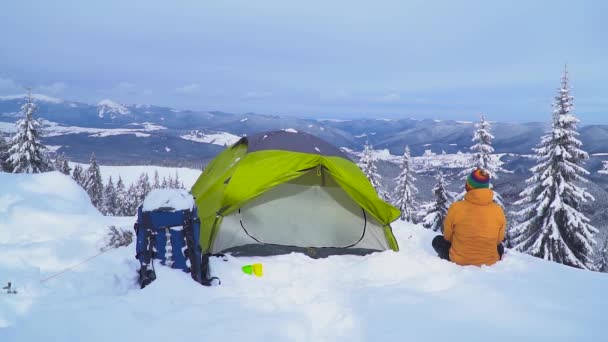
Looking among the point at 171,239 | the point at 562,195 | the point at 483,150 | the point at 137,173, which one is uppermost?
the point at 483,150

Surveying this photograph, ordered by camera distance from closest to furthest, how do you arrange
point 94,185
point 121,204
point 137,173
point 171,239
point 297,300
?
point 297,300
point 171,239
point 94,185
point 121,204
point 137,173

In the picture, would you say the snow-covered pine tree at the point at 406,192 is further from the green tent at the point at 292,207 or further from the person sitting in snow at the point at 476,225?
the person sitting in snow at the point at 476,225

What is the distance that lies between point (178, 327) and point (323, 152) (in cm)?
497

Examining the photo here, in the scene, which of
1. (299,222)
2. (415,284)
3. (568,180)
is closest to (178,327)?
(415,284)

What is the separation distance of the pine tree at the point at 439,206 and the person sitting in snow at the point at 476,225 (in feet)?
49.6

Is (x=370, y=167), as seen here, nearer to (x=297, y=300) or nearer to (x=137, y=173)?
(x=297, y=300)

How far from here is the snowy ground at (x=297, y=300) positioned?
3697mm

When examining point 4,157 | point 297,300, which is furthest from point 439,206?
point 4,157

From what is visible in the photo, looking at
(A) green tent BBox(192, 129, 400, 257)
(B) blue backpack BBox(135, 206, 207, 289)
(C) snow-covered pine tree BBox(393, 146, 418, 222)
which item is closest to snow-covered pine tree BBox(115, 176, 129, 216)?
(C) snow-covered pine tree BBox(393, 146, 418, 222)

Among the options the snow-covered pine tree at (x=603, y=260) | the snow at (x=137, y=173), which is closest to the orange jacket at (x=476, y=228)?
the snow-covered pine tree at (x=603, y=260)

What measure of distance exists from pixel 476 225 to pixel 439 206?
16.4 m

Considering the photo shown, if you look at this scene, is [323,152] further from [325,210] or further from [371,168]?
[371,168]

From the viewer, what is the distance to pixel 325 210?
7.55 metres

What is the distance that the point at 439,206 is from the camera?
70.1 ft
